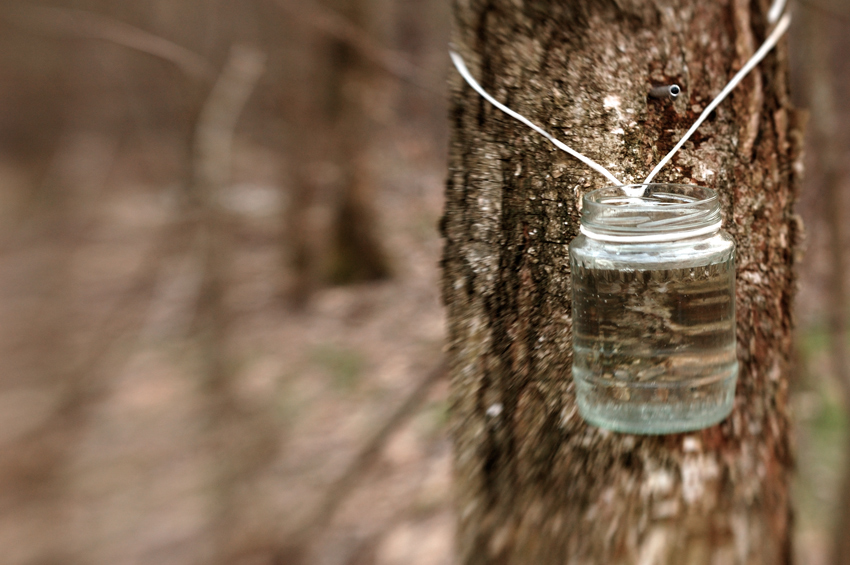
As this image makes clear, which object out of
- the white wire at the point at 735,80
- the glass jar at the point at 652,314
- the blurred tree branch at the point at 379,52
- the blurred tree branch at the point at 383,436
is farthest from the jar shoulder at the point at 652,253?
the blurred tree branch at the point at 379,52

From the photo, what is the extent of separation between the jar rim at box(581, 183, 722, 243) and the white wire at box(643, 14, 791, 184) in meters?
0.04

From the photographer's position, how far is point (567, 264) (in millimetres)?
902

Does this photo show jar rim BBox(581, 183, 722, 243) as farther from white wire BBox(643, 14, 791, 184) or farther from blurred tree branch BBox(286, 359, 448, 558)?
blurred tree branch BBox(286, 359, 448, 558)

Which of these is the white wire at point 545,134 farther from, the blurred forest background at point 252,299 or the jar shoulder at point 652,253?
the blurred forest background at point 252,299

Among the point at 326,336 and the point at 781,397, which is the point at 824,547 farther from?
the point at 326,336

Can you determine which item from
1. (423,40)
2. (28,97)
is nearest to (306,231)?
(423,40)

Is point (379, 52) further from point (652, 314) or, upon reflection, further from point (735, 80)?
point (652, 314)

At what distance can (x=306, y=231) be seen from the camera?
5062 millimetres

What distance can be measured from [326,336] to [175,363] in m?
1.17

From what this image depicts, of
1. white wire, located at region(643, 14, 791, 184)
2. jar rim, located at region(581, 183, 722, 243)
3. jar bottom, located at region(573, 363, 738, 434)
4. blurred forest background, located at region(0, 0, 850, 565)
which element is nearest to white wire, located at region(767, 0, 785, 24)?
white wire, located at region(643, 14, 791, 184)

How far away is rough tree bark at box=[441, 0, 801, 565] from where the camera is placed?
87 cm

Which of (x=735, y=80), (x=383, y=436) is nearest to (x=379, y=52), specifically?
(x=383, y=436)

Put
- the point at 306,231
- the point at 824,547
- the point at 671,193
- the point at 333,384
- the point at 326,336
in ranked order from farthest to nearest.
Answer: the point at 306,231
the point at 326,336
the point at 333,384
the point at 824,547
the point at 671,193

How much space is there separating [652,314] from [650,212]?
5.8 inches
